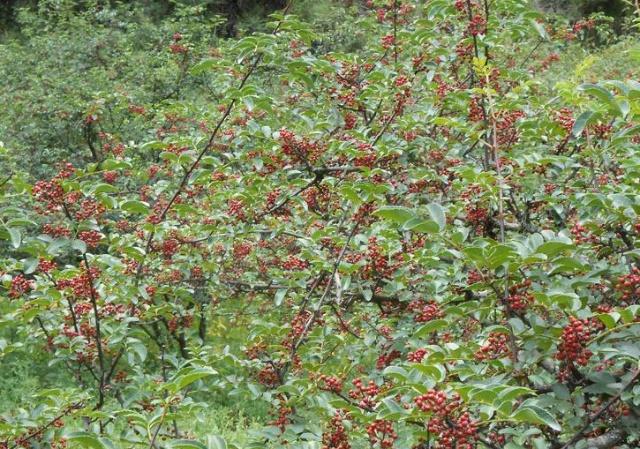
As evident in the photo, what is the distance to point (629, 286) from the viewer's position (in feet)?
5.33

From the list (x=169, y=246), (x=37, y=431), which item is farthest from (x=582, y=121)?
(x=169, y=246)

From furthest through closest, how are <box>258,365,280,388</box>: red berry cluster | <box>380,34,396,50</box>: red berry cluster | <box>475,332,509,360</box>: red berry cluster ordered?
<box>380,34,396,50</box>: red berry cluster < <box>258,365,280,388</box>: red berry cluster < <box>475,332,509,360</box>: red berry cluster

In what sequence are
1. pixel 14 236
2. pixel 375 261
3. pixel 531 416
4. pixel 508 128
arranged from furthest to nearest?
pixel 508 128 → pixel 375 261 → pixel 14 236 → pixel 531 416

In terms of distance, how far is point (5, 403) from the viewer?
5.20m

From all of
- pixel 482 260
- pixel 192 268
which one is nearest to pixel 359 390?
pixel 482 260

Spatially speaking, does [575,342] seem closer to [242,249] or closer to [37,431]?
[37,431]

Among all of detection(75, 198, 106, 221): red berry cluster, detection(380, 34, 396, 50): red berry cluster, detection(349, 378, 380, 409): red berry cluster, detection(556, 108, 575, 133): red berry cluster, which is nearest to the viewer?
detection(349, 378, 380, 409): red berry cluster

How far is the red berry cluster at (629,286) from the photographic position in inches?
63.1

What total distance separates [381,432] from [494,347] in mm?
383

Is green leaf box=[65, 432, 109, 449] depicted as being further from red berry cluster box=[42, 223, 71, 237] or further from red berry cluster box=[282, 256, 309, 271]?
red berry cluster box=[282, 256, 309, 271]

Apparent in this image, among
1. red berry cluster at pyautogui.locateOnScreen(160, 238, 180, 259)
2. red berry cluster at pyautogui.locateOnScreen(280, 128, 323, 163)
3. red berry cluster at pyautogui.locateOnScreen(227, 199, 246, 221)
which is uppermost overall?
red berry cluster at pyautogui.locateOnScreen(280, 128, 323, 163)

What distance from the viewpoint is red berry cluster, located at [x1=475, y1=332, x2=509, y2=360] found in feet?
5.74

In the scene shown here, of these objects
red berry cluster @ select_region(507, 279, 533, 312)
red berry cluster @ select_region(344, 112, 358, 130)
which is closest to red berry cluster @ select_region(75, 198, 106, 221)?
red berry cluster @ select_region(507, 279, 533, 312)

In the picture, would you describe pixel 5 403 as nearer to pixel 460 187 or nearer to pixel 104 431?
pixel 104 431
